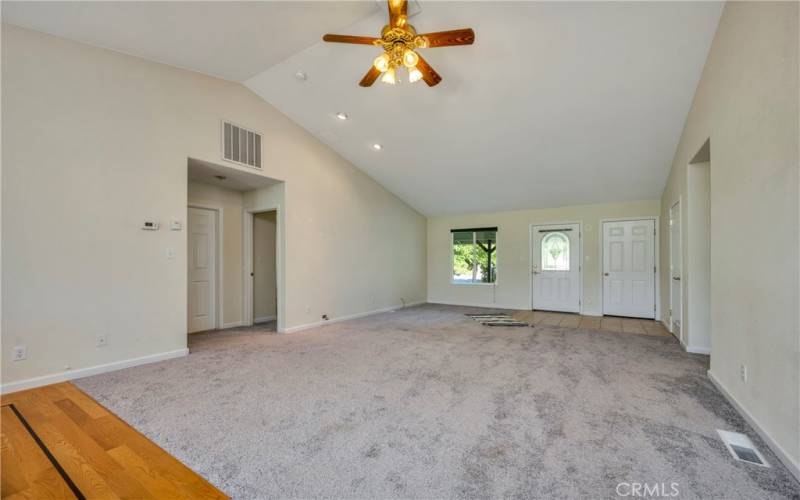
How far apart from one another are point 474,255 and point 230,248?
Result: 524 cm

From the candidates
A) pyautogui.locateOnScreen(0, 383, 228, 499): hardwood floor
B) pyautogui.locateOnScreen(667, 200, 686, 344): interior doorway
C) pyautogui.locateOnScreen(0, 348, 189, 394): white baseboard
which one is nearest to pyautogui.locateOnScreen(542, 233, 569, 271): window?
pyautogui.locateOnScreen(667, 200, 686, 344): interior doorway

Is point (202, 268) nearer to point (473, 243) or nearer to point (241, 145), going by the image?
point (241, 145)

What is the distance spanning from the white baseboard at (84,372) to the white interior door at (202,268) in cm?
145

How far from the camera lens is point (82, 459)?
6.14 feet

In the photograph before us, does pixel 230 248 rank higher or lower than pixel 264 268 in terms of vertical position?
higher

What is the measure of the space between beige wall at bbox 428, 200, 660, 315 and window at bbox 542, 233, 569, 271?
12.4 inches

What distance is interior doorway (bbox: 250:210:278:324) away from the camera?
5.98 metres

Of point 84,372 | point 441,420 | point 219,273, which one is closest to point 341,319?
point 219,273

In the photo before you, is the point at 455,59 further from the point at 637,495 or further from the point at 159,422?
the point at 159,422

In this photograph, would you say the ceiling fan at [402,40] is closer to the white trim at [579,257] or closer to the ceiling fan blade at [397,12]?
the ceiling fan blade at [397,12]

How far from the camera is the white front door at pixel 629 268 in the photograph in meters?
6.23

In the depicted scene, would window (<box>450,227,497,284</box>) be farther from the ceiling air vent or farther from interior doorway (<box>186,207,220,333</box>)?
interior doorway (<box>186,207,220,333</box>)

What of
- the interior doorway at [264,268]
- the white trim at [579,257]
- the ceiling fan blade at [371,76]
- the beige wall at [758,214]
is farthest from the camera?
the white trim at [579,257]

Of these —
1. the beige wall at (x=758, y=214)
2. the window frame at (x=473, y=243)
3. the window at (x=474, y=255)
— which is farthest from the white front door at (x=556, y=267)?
the beige wall at (x=758, y=214)
